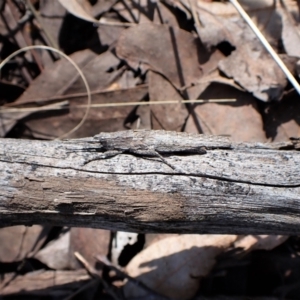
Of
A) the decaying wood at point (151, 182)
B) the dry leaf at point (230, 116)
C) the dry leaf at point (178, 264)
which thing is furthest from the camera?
the dry leaf at point (230, 116)

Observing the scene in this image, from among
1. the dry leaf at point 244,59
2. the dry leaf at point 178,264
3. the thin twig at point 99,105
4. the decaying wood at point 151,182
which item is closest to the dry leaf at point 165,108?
the thin twig at point 99,105

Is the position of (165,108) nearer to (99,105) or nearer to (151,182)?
(99,105)

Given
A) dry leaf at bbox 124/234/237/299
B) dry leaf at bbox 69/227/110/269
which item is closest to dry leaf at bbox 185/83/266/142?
dry leaf at bbox 124/234/237/299

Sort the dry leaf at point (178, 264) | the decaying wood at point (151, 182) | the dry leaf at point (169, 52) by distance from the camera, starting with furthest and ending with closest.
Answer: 1. the dry leaf at point (169, 52)
2. the dry leaf at point (178, 264)
3. the decaying wood at point (151, 182)

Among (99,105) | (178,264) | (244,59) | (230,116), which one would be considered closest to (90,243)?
(178,264)

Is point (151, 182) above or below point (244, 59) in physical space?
below

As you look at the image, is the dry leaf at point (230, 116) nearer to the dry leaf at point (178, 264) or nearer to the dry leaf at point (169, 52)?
the dry leaf at point (169, 52)
